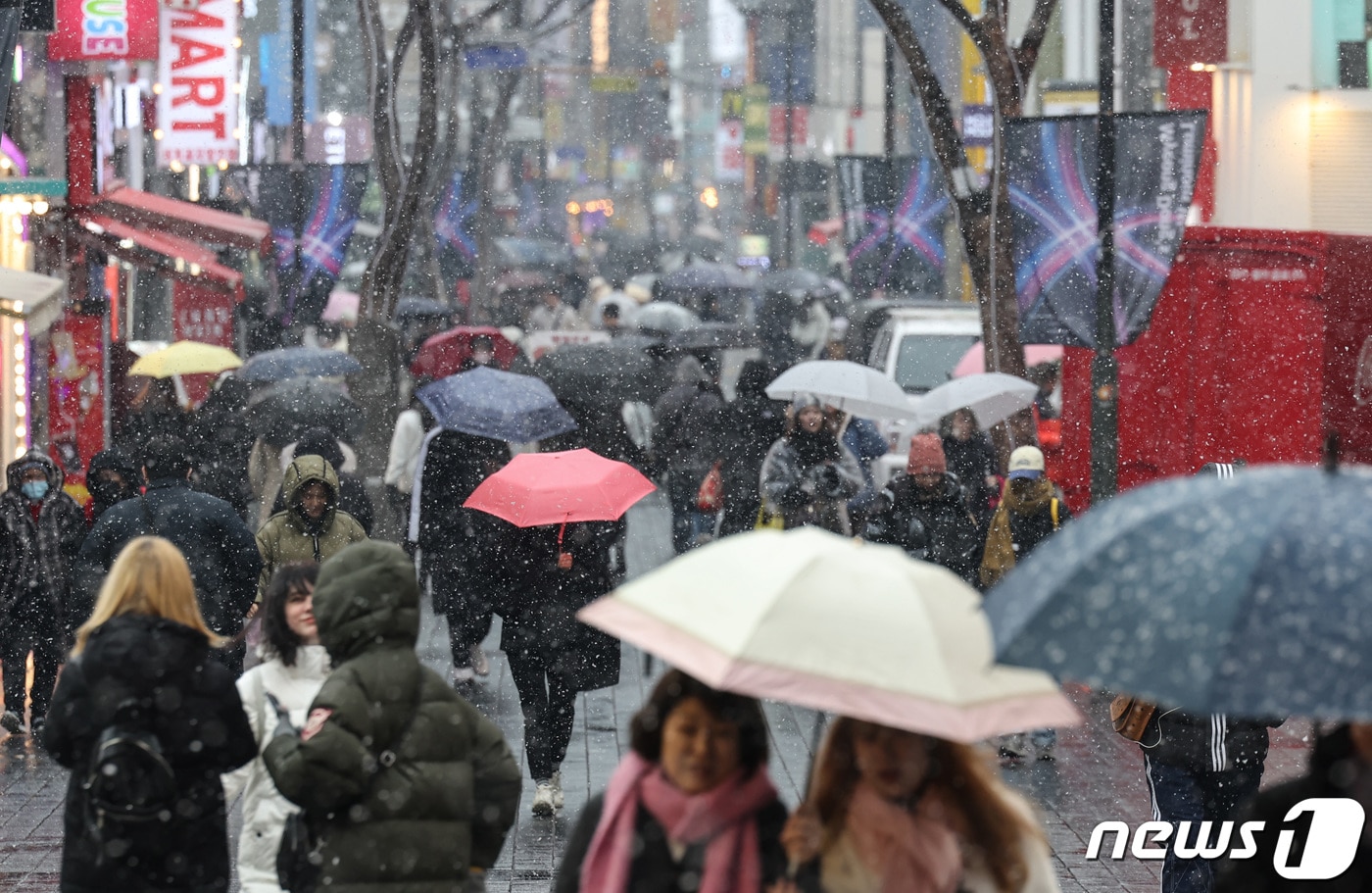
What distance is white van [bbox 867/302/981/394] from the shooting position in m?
19.7

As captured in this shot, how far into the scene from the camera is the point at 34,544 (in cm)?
1044

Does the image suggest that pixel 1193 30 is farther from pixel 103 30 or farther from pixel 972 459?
pixel 103 30

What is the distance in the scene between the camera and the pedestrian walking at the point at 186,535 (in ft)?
28.8

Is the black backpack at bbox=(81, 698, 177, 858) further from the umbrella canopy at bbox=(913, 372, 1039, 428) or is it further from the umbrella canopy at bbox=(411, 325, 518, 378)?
the umbrella canopy at bbox=(411, 325, 518, 378)

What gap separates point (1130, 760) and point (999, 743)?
685 mm

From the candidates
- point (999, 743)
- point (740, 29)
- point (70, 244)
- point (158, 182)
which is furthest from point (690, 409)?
point (740, 29)

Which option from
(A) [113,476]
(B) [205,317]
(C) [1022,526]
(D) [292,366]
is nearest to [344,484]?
(A) [113,476]

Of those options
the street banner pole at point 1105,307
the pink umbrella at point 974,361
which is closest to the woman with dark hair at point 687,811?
the street banner pole at point 1105,307

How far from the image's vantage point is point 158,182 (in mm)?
32750

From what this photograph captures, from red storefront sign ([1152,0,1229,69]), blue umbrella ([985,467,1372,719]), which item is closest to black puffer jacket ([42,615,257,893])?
blue umbrella ([985,467,1372,719])

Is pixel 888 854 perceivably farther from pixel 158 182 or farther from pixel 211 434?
pixel 158 182

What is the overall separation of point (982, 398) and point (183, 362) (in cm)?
784

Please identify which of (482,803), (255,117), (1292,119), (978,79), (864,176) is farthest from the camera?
(255,117)

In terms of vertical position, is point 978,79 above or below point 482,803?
above
